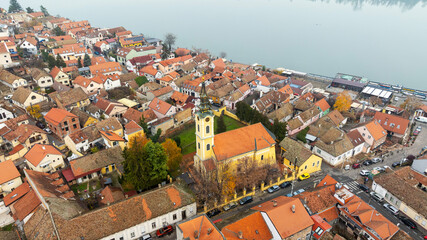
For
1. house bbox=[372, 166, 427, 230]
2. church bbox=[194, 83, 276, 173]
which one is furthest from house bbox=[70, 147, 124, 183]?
house bbox=[372, 166, 427, 230]

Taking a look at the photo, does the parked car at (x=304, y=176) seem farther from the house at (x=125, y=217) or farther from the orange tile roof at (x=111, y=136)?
the orange tile roof at (x=111, y=136)

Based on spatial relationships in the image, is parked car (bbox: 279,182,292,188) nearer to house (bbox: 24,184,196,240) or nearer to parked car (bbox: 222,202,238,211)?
parked car (bbox: 222,202,238,211)

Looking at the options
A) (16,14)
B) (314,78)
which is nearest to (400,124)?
(314,78)

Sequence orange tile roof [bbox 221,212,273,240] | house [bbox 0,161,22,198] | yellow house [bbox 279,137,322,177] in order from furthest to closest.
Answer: yellow house [bbox 279,137,322,177], house [bbox 0,161,22,198], orange tile roof [bbox 221,212,273,240]

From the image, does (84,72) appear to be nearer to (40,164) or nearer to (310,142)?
(40,164)

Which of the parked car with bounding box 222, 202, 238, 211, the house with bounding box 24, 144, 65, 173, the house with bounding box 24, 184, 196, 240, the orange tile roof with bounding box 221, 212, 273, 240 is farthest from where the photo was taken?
the house with bounding box 24, 144, 65, 173

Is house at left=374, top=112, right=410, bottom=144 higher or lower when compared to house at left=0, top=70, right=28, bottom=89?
lower

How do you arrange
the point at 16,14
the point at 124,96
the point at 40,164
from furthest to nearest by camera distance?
1. the point at 16,14
2. the point at 124,96
3. the point at 40,164
